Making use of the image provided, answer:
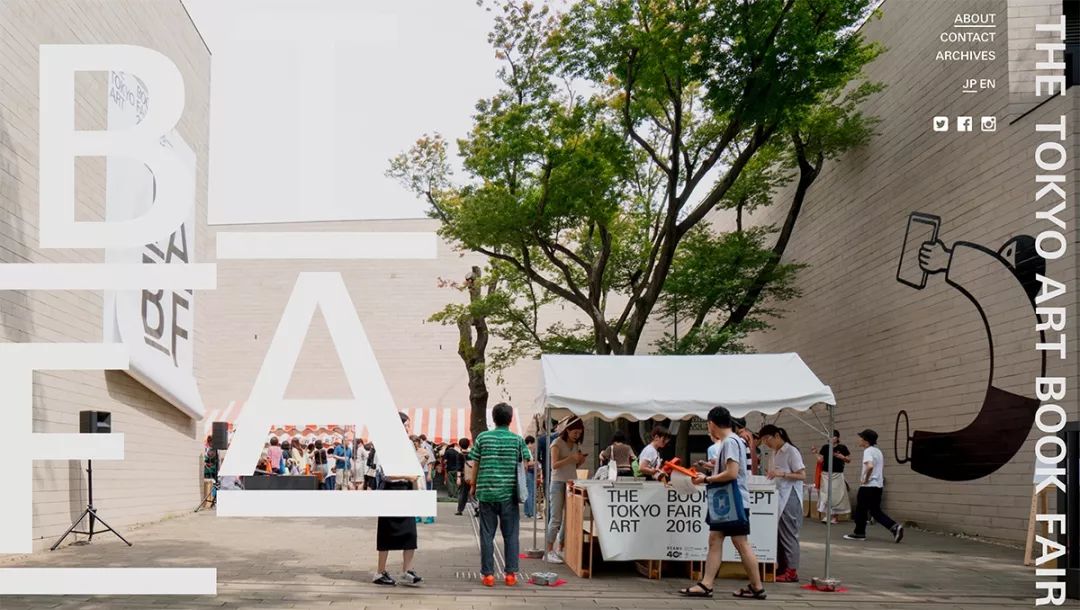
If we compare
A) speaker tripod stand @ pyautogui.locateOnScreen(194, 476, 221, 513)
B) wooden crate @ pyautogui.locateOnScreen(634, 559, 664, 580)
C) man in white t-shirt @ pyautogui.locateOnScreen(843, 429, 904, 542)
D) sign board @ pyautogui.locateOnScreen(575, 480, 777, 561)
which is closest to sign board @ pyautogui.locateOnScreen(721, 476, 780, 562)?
sign board @ pyautogui.locateOnScreen(575, 480, 777, 561)

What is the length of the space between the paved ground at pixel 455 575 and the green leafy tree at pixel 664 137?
23.5 ft

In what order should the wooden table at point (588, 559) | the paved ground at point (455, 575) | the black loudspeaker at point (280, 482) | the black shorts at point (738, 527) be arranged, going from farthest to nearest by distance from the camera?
1. the black loudspeaker at point (280, 482)
2. the wooden table at point (588, 559)
3. the black shorts at point (738, 527)
4. the paved ground at point (455, 575)

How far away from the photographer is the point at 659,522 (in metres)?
10.2

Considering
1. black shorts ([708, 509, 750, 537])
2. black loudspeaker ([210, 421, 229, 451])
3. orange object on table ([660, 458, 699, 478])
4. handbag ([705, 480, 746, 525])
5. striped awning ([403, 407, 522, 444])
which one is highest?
orange object on table ([660, 458, 699, 478])

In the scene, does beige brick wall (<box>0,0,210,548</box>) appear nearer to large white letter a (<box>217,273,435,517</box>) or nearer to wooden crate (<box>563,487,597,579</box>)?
large white letter a (<box>217,273,435,517</box>)

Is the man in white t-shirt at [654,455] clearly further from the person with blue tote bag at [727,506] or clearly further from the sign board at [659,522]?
the person with blue tote bag at [727,506]

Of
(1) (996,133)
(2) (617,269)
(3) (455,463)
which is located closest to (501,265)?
(2) (617,269)

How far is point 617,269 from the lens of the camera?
2388cm

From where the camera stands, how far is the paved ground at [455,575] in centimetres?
841

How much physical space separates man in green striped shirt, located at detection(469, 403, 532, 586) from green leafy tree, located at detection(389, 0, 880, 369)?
348 inches

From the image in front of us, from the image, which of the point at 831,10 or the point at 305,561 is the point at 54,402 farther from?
the point at 831,10

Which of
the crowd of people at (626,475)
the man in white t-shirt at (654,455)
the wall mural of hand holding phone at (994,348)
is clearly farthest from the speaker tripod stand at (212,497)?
the wall mural of hand holding phone at (994,348)

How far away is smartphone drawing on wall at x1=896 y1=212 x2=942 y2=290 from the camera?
16.0 meters

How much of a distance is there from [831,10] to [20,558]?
13.9m
